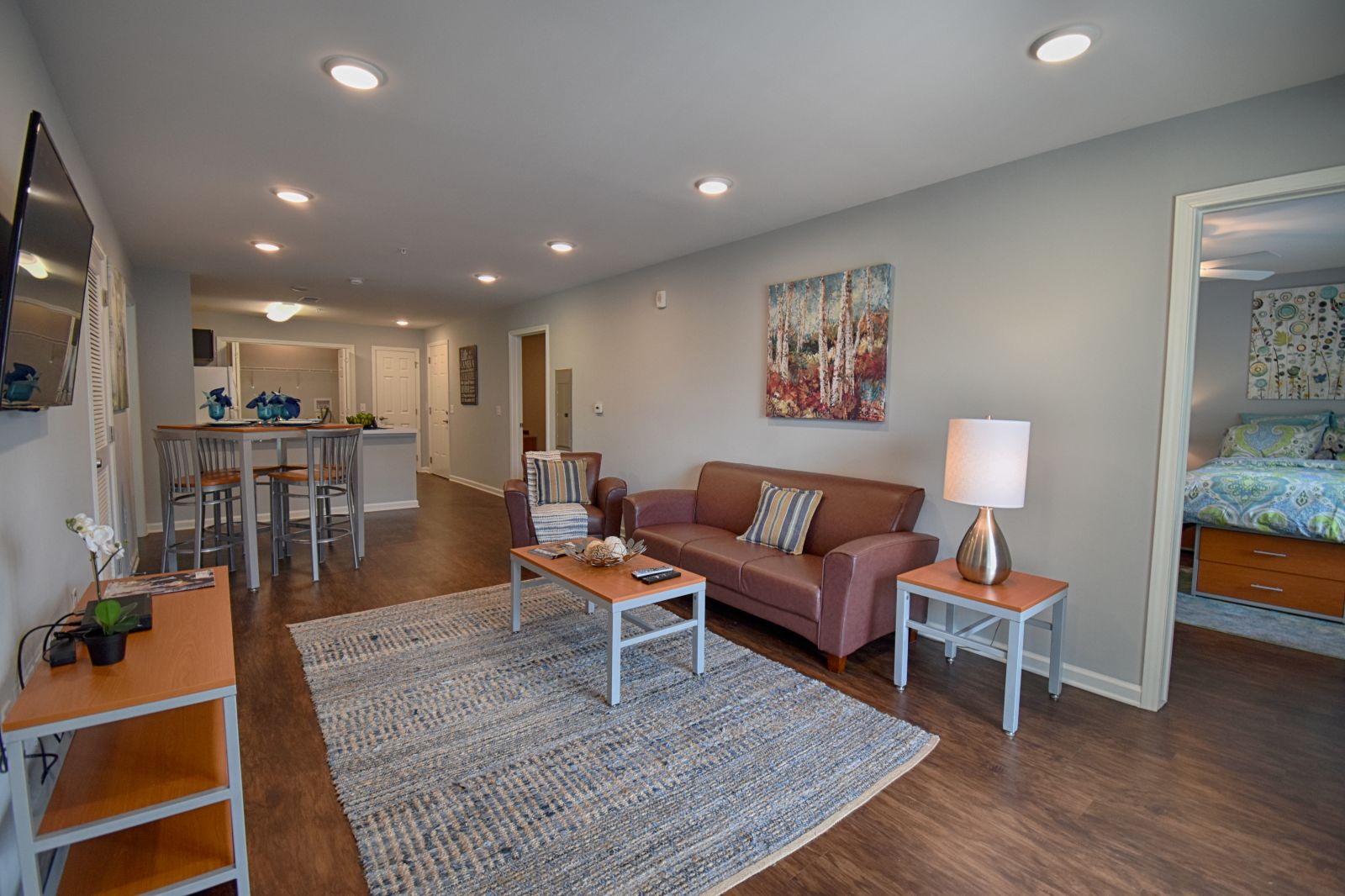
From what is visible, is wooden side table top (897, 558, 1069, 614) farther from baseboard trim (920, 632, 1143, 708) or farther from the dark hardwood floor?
the dark hardwood floor

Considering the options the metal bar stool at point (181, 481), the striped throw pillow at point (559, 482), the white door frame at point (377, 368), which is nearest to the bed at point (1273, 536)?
the striped throw pillow at point (559, 482)

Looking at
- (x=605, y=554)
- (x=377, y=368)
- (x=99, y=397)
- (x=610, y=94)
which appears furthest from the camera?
(x=377, y=368)

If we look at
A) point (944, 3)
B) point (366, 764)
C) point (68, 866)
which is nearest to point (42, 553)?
point (68, 866)

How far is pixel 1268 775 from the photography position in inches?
82.0

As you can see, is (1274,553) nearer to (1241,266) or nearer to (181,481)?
(1241,266)

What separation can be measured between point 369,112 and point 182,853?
254 centimetres

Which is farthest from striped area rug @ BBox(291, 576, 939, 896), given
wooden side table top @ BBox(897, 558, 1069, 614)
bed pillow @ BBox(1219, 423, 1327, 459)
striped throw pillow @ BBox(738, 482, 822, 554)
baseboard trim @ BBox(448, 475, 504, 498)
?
bed pillow @ BBox(1219, 423, 1327, 459)

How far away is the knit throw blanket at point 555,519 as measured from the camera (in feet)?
14.1

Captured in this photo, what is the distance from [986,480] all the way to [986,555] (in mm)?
326

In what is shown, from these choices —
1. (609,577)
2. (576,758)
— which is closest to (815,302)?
(609,577)

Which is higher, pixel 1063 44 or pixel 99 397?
pixel 1063 44

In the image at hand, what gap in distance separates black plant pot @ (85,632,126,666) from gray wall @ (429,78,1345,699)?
3314 mm

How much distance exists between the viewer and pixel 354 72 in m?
2.10

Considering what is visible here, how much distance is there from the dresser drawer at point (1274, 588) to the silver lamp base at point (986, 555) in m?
2.67
